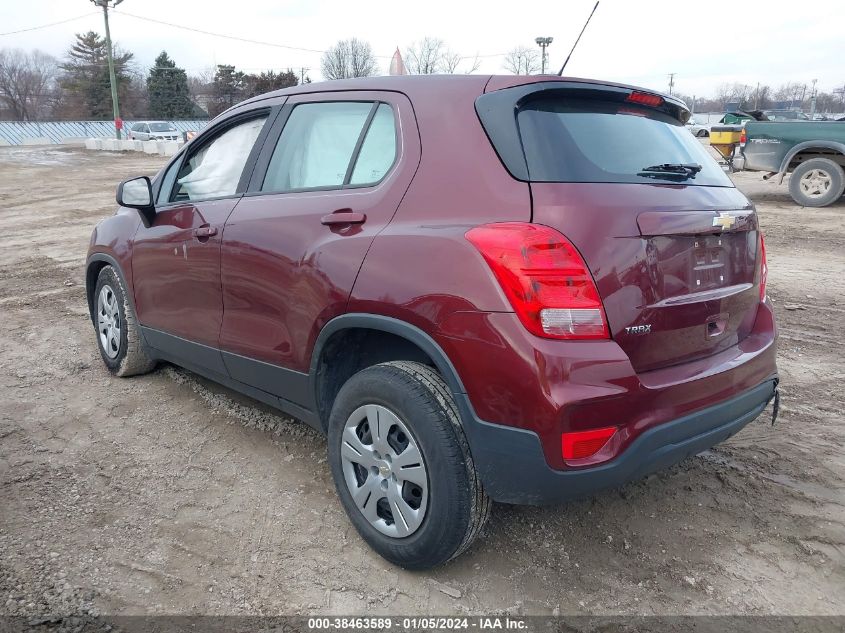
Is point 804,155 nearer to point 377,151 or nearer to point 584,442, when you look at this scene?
point 377,151

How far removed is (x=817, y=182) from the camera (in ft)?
39.5

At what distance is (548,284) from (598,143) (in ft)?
2.18

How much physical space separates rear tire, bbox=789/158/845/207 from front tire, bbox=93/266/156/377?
11675 millimetres

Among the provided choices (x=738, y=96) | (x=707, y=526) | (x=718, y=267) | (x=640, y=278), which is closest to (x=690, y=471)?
(x=707, y=526)

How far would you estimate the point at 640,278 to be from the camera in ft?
7.32

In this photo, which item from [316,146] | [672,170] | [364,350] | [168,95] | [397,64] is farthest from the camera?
[168,95]

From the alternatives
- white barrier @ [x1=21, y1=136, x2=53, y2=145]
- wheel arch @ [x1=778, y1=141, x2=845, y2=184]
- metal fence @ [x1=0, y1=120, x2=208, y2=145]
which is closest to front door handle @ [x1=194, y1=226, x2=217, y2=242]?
wheel arch @ [x1=778, y1=141, x2=845, y2=184]

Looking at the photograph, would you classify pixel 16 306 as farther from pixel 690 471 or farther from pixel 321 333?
pixel 690 471

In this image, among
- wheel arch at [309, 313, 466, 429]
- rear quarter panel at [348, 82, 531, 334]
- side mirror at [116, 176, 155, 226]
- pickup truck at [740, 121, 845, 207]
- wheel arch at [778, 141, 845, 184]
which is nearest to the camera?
rear quarter panel at [348, 82, 531, 334]

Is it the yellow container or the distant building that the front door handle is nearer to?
the distant building

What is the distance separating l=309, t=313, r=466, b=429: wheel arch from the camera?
7.64 feet

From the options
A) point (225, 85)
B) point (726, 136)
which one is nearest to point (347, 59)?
point (225, 85)

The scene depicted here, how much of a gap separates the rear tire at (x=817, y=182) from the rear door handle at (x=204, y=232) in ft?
38.5

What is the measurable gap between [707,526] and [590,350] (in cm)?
126
